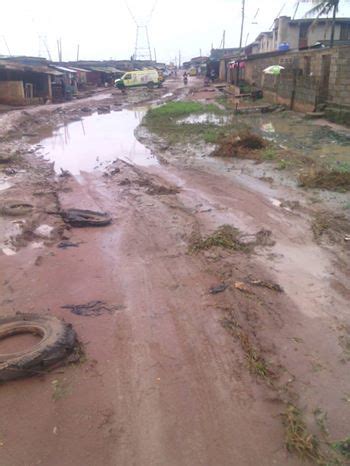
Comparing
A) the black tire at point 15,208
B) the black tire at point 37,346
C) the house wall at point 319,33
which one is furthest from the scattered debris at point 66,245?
the house wall at point 319,33

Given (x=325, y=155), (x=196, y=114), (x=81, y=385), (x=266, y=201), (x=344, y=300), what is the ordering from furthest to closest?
(x=196, y=114) < (x=325, y=155) < (x=266, y=201) < (x=344, y=300) < (x=81, y=385)

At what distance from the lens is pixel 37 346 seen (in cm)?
462

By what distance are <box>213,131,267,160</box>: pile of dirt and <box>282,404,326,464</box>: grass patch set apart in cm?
1196

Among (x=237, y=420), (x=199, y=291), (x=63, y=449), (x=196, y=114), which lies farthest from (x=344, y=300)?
(x=196, y=114)

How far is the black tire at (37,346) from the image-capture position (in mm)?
4391

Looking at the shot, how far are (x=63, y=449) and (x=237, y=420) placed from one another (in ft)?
4.95

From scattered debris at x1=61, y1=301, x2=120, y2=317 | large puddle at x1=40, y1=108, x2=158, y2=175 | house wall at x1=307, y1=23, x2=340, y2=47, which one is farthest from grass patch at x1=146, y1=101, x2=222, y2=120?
scattered debris at x1=61, y1=301, x2=120, y2=317

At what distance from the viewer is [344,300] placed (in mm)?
5859

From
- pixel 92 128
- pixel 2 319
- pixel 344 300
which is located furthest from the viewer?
pixel 92 128

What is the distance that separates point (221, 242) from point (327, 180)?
4703 millimetres

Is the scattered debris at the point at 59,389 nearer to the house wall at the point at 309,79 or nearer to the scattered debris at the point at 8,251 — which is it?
the scattered debris at the point at 8,251

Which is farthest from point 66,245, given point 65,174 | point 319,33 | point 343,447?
point 319,33

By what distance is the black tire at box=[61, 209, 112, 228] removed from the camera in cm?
904

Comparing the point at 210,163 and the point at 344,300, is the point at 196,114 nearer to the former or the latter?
the point at 210,163
